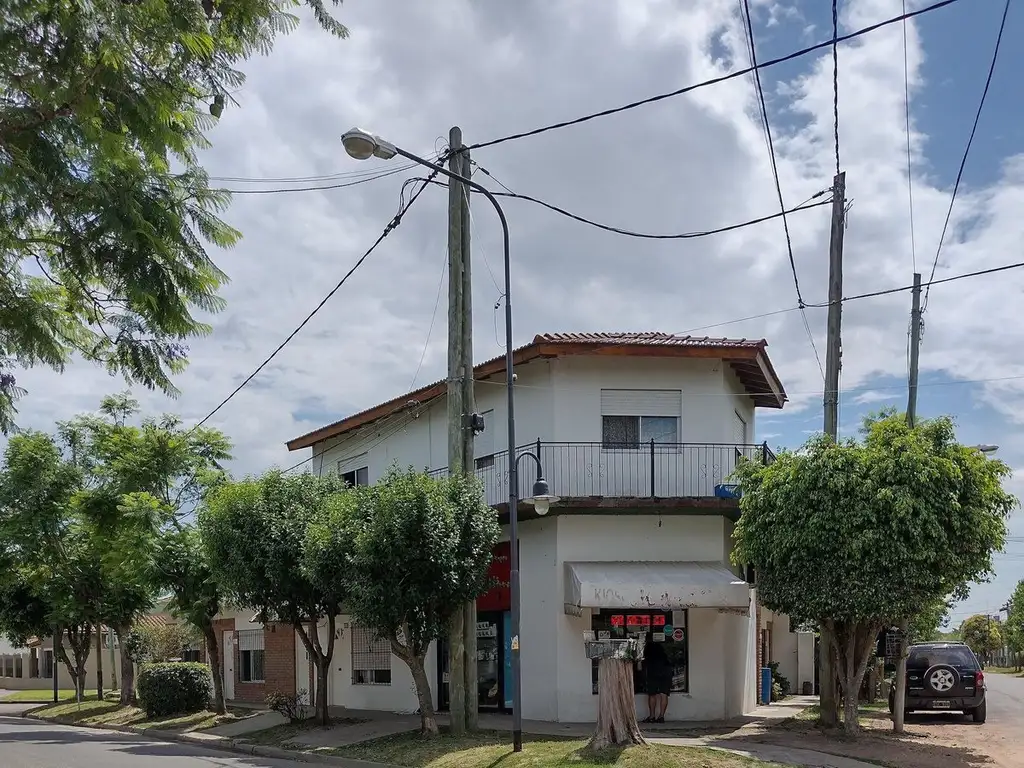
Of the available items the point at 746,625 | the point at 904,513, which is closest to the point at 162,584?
the point at 746,625

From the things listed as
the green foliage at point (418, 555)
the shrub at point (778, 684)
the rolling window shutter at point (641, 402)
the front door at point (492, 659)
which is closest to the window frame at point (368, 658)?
the front door at point (492, 659)

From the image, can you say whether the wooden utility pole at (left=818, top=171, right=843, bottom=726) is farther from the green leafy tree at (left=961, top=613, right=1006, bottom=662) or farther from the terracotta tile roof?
the green leafy tree at (left=961, top=613, right=1006, bottom=662)

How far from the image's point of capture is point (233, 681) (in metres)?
31.0

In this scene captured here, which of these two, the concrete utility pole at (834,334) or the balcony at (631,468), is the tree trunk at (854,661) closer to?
the concrete utility pole at (834,334)

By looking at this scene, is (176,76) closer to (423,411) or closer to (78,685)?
(423,411)

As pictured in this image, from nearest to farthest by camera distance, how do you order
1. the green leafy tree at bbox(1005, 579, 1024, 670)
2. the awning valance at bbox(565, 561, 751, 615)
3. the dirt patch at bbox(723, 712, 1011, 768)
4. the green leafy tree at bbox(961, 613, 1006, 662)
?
the dirt patch at bbox(723, 712, 1011, 768), the awning valance at bbox(565, 561, 751, 615), the green leafy tree at bbox(1005, 579, 1024, 670), the green leafy tree at bbox(961, 613, 1006, 662)

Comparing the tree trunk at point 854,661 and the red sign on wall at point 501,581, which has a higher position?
the red sign on wall at point 501,581

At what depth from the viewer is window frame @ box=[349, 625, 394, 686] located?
78.5ft

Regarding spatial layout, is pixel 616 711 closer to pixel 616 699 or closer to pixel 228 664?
pixel 616 699

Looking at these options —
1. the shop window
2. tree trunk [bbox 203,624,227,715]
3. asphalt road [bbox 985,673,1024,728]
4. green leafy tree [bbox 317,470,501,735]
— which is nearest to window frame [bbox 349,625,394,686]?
tree trunk [bbox 203,624,227,715]

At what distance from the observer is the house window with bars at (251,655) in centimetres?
2966

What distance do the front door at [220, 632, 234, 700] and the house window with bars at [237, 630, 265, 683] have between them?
589mm

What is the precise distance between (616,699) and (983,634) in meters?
97.3

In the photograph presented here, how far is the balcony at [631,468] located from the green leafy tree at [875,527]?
3.62 meters
